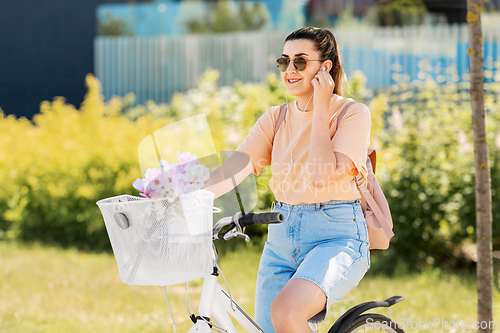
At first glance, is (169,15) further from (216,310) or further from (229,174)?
(216,310)

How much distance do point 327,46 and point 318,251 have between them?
781mm

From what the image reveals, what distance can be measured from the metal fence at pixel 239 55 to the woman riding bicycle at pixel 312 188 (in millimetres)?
7619

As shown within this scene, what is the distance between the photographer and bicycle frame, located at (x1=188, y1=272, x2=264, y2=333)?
1.72m

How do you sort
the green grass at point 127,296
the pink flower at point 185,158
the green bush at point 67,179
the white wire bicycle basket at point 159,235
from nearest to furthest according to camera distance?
1. the white wire bicycle basket at point 159,235
2. the pink flower at point 185,158
3. the green grass at point 127,296
4. the green bush at point 67,179

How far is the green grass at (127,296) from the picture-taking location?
11.6ft

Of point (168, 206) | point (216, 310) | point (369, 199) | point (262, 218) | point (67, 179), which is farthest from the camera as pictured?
point (67, 179)

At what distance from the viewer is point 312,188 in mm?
1898

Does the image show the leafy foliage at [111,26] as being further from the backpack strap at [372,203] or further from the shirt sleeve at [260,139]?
the backpack strap at [372,203]

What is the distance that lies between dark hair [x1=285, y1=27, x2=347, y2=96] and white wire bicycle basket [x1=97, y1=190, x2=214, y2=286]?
30.6 inches

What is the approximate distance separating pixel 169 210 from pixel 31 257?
164 inches

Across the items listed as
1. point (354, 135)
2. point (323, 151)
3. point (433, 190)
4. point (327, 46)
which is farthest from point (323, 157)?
point (433, 190)

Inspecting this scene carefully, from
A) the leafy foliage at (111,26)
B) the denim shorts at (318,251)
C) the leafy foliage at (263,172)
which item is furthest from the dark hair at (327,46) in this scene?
the leafy foliage at (111,26)

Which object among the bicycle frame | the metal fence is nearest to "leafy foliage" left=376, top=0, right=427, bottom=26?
the metal fence

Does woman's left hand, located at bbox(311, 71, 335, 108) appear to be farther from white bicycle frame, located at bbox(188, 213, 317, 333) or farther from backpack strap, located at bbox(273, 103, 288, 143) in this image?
white bicycle frame, located at bbox(188, 213, 317, 333)
